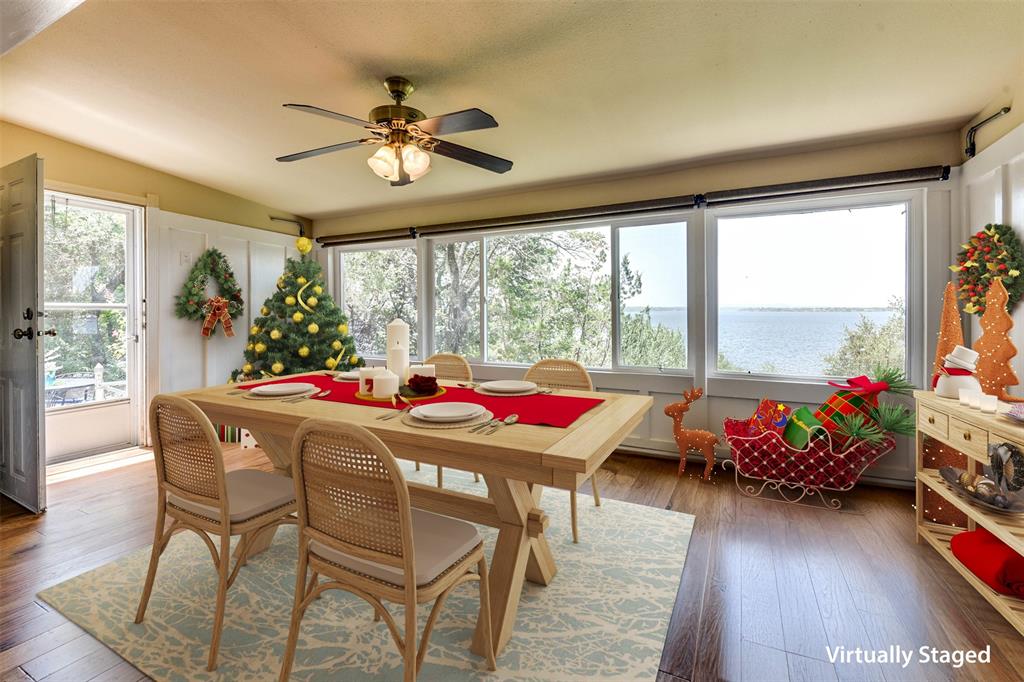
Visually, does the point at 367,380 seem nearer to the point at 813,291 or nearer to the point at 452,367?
the point at 452,367

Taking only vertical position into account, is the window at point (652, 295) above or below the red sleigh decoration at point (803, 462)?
above

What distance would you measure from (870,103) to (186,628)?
394 cm

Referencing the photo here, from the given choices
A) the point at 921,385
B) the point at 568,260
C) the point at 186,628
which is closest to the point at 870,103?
the point at 921,385

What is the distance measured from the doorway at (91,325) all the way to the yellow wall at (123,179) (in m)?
0.17

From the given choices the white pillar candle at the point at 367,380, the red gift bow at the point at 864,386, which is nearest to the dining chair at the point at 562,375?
the white pillar candle at the point at 367,380

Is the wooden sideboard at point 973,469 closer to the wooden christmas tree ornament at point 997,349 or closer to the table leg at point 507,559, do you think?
the wooden christmas tree ornament at point 997,349

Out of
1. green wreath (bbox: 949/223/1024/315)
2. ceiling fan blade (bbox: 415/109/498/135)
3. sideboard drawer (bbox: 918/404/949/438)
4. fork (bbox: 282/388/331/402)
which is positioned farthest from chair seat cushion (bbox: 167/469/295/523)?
green wreath (bbox: 949/223/1024/315)

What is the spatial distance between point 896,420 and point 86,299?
19.1ft

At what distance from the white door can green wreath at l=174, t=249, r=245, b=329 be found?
1.27 meters

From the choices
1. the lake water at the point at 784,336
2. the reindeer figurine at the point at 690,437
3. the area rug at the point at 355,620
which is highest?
the lake water at the point at 784,336

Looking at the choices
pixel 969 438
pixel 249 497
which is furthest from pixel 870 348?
pixel 249 497

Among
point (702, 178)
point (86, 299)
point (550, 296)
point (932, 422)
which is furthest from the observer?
point (550, 296)

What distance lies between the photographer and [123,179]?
3.75 meters

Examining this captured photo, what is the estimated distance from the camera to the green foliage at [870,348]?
3.00m
